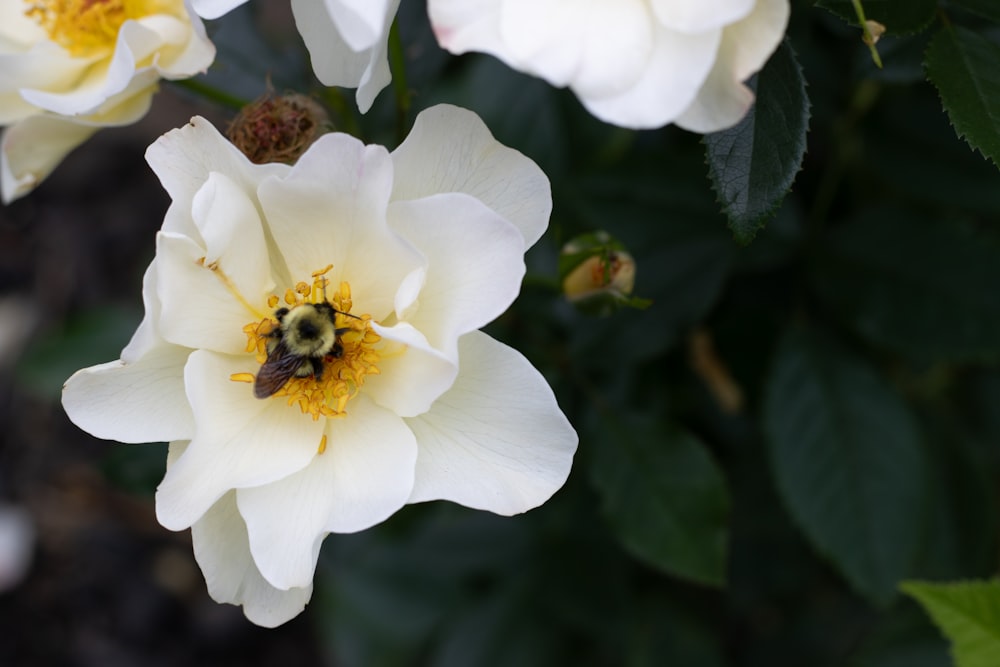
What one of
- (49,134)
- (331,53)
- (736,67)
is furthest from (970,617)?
(49,134)

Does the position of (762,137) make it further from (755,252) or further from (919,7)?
(755,252)

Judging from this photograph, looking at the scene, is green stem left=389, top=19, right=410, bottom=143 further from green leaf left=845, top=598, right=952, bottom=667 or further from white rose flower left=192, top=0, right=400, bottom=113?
green leaf left=845, top=598, right=952, bottom=667

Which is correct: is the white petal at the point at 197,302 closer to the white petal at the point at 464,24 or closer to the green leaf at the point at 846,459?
the white petal at the point at 464,24

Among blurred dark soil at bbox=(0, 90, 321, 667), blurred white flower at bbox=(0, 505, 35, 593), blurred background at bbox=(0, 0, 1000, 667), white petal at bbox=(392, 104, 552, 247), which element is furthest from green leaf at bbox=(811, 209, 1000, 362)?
blurred white flower at bbox=(0, 505, 35, 593)

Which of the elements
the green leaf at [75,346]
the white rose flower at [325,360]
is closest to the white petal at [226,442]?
the white rose flower at [325,360]

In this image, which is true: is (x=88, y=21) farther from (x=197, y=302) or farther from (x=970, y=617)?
(x=970, y=617)

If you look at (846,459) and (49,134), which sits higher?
(49,134)
